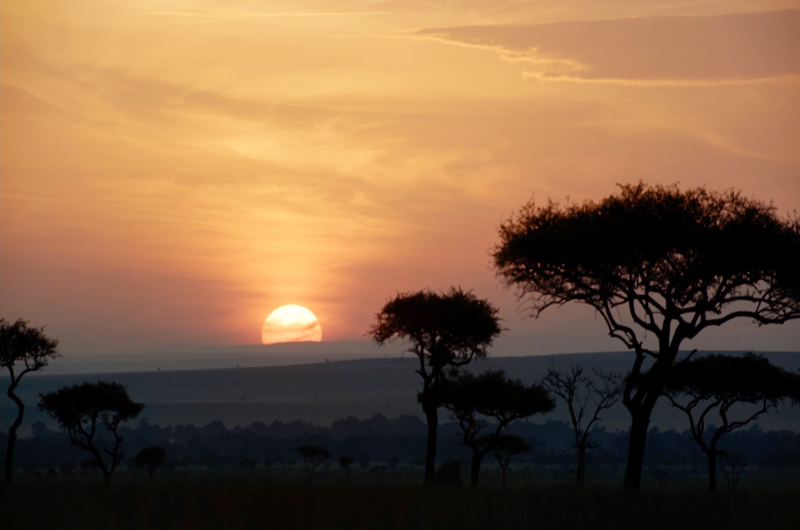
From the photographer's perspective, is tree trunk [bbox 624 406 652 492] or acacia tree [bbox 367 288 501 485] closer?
tree trunk [bbox 624 406 652 492]

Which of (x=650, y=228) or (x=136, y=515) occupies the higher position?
(x=650, y=228)

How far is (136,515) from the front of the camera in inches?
659

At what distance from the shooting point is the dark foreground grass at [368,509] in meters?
16.6

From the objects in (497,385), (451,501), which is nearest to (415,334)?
(497,385)

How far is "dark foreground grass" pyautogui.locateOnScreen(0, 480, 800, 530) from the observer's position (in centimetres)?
1661

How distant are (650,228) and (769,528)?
15003 millimetres

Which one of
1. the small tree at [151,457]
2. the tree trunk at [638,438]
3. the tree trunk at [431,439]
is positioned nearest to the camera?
the tree trunk at [638,438]

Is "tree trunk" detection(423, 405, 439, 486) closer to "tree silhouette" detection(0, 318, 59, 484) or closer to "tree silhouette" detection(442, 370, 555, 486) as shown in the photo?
"tree silhouette" detection(442, 370, 555, 486)

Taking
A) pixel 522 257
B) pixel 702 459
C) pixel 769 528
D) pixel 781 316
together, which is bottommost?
pixel 702 459

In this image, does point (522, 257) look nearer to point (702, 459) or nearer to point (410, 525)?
point (410, 525)

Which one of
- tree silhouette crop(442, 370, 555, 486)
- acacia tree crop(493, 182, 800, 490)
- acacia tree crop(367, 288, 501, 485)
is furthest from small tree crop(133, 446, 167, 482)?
acacia tree crop(493, 182, 800, 490)

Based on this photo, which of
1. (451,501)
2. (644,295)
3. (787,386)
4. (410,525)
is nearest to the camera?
(410,525)

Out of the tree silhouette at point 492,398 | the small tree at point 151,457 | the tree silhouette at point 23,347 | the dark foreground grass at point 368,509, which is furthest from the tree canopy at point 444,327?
the small tree at point 151,457

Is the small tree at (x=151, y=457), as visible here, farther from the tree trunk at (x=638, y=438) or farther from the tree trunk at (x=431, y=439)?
the tree trunk at (x=638, y=438)
